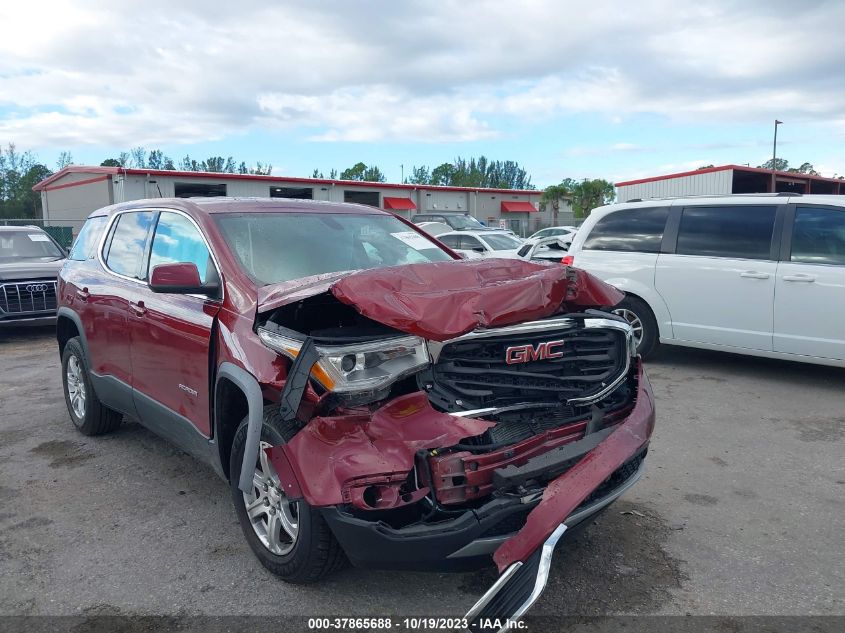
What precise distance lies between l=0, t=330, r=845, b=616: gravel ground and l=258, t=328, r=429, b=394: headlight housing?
106 centimetres

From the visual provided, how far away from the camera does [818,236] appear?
6496 millimetres

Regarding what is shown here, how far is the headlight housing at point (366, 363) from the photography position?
2797mm

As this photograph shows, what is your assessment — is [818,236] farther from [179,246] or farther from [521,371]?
[179,246]

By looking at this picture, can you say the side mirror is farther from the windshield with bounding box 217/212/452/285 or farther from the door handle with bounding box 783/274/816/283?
the door handle with bounding box 783/274/816/283

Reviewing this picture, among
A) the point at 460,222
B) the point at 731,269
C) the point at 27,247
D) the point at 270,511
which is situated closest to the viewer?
the point at 270,511

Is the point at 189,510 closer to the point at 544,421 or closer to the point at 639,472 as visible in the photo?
the point at 544,421

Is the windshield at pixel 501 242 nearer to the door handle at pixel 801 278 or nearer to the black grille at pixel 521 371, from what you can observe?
the door handle at pixel 801 278

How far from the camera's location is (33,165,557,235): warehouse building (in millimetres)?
33156

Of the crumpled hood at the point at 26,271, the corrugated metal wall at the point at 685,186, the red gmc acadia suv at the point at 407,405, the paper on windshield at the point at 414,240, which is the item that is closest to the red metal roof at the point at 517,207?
the corrugated metal wall at the point at 685,186

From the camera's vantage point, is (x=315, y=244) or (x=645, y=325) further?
(x=645, y=325)

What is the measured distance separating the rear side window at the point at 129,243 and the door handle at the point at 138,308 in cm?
21

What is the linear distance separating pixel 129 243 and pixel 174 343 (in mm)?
1383

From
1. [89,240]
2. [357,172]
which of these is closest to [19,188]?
[357,172]

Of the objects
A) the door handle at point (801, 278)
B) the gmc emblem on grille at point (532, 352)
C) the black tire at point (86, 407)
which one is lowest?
the black tire at point (86, 407)
